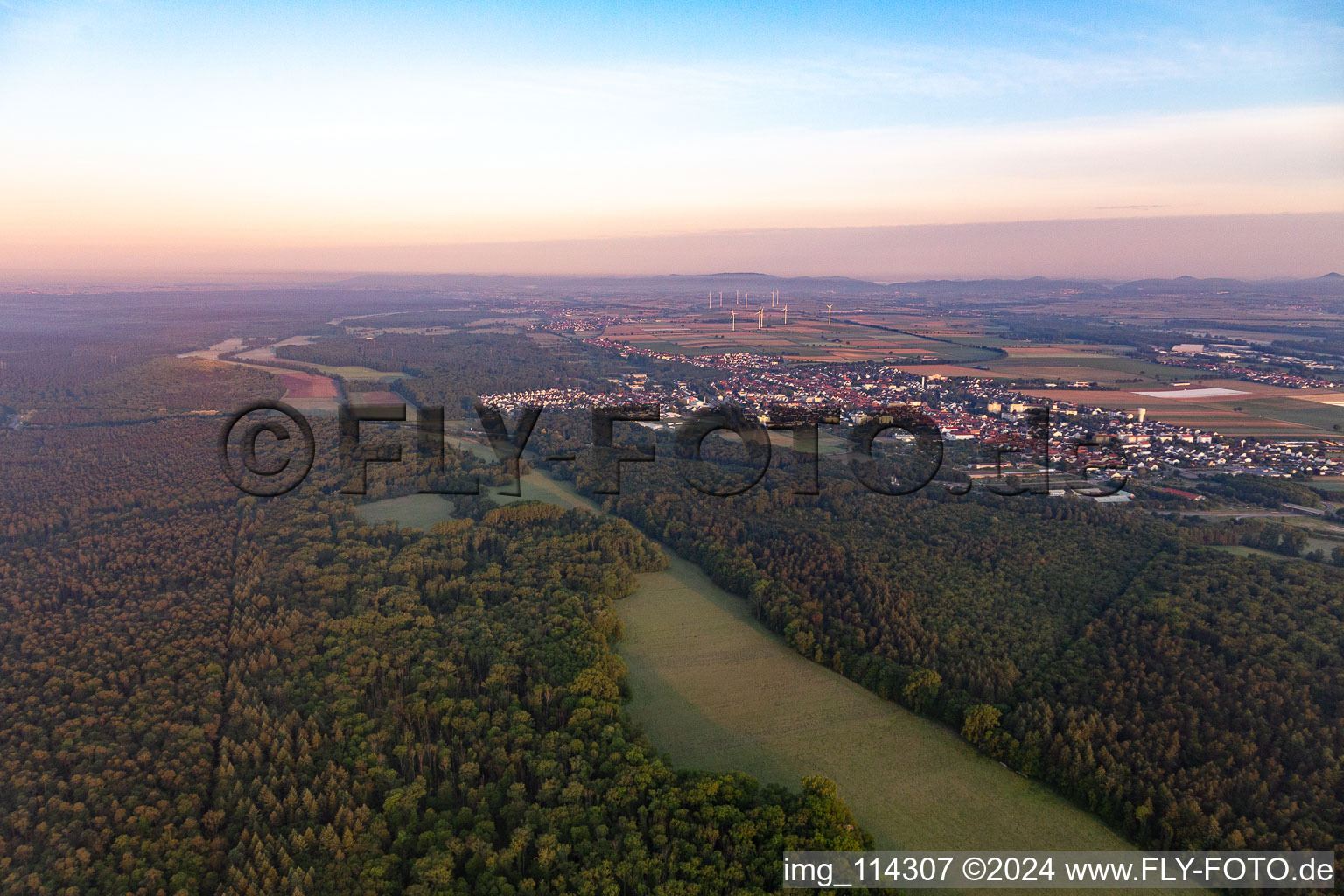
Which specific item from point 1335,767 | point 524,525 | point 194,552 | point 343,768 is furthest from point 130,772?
point 1335,767

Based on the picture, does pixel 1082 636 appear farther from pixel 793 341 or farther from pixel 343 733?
pixel 793 341

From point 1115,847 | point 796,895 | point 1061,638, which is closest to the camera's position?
point 796,895

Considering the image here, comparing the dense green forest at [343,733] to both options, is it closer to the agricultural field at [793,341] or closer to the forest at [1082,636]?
the forest at [1082,636]

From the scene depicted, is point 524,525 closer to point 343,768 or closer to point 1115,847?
point 343,768

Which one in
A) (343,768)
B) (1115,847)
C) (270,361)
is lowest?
(1115,847)

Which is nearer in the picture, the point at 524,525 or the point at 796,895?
the point at 796,895

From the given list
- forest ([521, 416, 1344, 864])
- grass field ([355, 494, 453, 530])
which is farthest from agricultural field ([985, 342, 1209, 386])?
grass field ([355, 494, 453, 530])

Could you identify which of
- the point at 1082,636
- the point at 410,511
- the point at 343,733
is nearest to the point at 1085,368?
the point at 1082,636

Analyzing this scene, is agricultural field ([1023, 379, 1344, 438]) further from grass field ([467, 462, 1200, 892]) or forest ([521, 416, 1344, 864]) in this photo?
grass field ([467, 462, 1200, 892])
